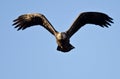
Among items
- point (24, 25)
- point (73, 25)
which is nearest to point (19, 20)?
point (24, 25)

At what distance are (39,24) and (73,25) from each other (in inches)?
65.4

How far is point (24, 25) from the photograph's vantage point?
24641 mm

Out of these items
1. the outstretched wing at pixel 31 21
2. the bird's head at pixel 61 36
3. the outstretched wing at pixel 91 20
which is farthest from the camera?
the outstretched wing at pixel 31 21

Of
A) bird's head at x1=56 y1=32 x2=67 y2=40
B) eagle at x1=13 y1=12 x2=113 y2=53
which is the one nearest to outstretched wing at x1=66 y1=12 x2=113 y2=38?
eagle at x1=13 y1=12 x2=113 y2=53

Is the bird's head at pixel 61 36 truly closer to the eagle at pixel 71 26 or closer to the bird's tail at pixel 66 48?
the eagle at pixel 71 26

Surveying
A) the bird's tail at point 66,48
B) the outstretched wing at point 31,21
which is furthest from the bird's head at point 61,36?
the outstretched wing at point 31,21

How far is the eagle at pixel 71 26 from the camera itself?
22578 mm

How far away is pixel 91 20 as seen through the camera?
2395cm

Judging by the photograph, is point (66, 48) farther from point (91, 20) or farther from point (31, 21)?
point (31, 21)

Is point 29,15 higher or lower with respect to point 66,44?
higher

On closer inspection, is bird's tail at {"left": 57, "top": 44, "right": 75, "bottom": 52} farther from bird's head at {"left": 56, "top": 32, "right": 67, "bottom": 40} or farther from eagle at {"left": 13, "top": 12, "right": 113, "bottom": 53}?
bird's head at {"left": 56, "top": 32, "right": 67, "bottom": 40}

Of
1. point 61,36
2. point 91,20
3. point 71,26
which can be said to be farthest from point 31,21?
point 91,20

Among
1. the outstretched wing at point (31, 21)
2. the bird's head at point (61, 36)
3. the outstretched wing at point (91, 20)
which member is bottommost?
the bird's head at point (61, 36)

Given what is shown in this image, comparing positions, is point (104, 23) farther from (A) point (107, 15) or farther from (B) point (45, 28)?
(B) point (45, 28)
